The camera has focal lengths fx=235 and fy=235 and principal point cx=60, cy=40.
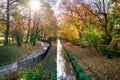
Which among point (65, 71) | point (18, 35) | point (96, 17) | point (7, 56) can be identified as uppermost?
point (96, 17)

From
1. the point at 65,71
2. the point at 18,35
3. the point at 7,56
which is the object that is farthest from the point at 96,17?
the point at 65,71

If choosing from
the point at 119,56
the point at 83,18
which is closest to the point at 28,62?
the point at 119,56

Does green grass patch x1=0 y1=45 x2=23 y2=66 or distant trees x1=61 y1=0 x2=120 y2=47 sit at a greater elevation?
distant trees x1=61 y1=0 x2=120 y2=47

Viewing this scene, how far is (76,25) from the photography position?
193ft

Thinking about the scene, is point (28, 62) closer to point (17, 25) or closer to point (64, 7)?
point (17, 25)

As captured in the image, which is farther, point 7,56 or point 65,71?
point 7,56

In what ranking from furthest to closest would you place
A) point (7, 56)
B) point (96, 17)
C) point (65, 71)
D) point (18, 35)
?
point (96, 17) → point (18, 35) → point (7, 56) → point (65, 71)

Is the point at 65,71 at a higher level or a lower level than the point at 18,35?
lower

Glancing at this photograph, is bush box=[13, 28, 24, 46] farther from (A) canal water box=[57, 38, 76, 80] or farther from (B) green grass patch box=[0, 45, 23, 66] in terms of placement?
(A) canal water box=[57, 38, 76, 80]

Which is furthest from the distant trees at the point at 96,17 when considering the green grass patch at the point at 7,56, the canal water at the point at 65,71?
the green grass patch at the point at 7,56

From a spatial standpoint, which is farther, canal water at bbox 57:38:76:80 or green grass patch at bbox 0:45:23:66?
green grass patch at bbox 0:45:23:66

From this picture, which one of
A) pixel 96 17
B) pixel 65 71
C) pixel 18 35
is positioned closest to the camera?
pixel 65 71

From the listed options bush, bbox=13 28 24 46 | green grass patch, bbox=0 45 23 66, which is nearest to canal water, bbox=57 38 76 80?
green grass patch, bbox=0 45 23 66

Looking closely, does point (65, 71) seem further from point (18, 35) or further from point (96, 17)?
point (96, 17)
